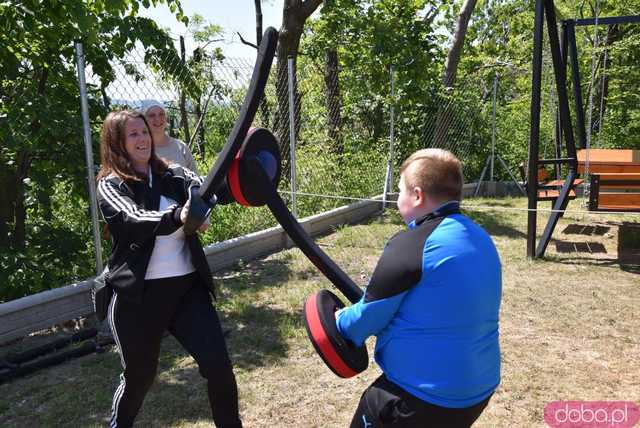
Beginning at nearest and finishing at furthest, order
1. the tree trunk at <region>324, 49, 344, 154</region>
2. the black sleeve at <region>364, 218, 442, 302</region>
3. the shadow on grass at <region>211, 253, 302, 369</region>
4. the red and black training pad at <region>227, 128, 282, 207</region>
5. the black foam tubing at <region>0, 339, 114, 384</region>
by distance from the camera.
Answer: the black sleeve at <region>364, 218, 442, 302</region> → the red and black training pad at <region>227, 128, 282, 207</region> → the black foam tubing at <region>0, 339, 114, 384</region> → the shadow on grass at <region>211, 253, 302, 369</region> → the tree trunk at <region>324, 49, 344, 154</region>

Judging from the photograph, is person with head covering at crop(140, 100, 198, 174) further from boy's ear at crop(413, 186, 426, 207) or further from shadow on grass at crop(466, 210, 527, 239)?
shadow on grass at crop(466, 210, 527, 239)

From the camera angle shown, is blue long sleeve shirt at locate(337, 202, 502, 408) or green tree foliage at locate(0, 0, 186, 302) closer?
blue long sleeve shirt at locate(337, 202, 502, 408)

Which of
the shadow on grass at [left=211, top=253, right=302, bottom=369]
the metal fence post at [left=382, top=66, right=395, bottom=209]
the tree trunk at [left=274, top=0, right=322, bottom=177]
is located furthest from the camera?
the metal fence post at [left=382, top=66, right=395, bottom=209]

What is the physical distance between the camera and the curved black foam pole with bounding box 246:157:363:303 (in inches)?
76.4

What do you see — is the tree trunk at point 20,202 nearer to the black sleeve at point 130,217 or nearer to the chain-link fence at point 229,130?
the chain-link fence at point 229,130

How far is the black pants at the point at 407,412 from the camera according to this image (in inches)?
65.0

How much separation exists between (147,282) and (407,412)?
127cm

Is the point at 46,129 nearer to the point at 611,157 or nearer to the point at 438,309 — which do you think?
the point at 438,309

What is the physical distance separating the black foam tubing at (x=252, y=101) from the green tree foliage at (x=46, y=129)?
2.64 metres

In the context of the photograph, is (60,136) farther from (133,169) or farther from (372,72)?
(372,72)

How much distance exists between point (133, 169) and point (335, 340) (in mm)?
1296

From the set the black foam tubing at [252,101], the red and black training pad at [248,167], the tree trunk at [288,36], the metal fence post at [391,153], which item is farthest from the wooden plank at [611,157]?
the black foam tubing at [252,101]

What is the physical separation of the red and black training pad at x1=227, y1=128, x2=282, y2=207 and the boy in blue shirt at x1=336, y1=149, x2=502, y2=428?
625 mm

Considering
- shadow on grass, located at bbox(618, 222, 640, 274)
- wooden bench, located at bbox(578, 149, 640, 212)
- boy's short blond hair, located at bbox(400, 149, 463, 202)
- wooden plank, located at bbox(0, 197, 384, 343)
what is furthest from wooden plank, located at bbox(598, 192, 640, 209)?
boy's short blond hair, located at bbox(400, 149, 463, 202)
